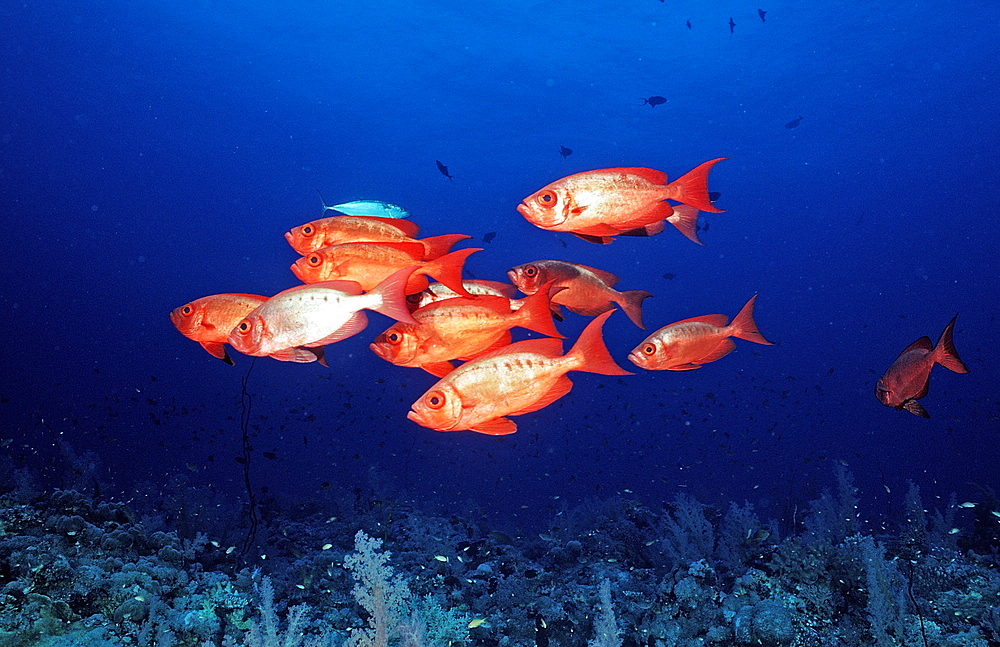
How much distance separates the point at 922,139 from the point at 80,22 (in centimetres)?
5713

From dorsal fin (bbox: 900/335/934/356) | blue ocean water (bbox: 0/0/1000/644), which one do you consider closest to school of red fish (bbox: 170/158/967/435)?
dorsal fin (bbox: 900/335/934/356)

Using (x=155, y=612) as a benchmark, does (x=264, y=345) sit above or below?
above

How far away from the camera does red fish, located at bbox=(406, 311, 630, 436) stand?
250 centimetres

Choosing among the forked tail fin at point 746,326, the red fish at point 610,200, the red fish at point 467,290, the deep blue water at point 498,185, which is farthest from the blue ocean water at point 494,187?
the red fish at point 610,200

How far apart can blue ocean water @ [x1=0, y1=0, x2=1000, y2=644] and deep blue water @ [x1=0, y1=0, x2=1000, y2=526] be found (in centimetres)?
26

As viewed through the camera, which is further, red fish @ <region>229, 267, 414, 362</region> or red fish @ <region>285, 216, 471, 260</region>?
red fish @ <region>285, 216, 471, 260</region>

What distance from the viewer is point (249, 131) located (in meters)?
37.7

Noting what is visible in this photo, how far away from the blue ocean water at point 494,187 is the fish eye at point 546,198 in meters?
3.76

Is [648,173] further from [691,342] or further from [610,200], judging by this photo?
[691,342]

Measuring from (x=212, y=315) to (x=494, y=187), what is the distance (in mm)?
41664

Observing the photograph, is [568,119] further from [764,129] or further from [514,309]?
[514,309]


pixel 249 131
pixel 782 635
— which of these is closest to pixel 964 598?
pixel 782 635

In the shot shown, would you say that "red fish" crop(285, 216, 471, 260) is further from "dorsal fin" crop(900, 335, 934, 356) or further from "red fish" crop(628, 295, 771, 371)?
"dorsal fin" crop(900, 335, 934, 356)

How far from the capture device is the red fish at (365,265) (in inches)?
118
